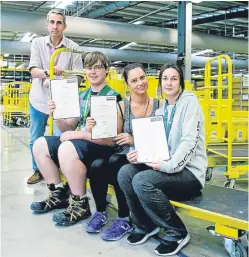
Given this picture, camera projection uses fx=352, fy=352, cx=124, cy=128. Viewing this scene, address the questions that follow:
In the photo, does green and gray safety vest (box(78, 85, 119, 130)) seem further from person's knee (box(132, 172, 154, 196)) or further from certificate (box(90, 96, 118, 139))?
Result: person's knee (box(132, 172, 154, 196))

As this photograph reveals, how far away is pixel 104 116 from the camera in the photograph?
2203 mm

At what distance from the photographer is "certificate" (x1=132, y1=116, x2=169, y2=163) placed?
191cm

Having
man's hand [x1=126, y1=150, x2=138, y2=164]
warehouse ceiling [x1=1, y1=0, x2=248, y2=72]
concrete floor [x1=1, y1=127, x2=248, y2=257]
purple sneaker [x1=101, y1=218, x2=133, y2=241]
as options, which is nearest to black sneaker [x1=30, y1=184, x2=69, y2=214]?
concrete floor [x1=1, y1=127, x2=248, y2=257]

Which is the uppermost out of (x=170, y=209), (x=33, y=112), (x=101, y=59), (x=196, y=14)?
(x=196, y=14)

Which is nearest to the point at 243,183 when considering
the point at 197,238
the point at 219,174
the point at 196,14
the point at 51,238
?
the point at 219,174

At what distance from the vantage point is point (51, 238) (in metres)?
2.15

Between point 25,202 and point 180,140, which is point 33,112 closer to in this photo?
point 25,202

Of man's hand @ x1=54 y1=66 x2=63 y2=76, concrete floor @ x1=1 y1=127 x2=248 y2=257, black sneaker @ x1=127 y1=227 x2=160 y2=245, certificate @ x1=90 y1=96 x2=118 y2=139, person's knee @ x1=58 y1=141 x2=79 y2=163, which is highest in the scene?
man's hand @ x1=54 y1=66 x2=63 y2=76

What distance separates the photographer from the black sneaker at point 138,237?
2029 mm

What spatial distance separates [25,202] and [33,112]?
91 cm

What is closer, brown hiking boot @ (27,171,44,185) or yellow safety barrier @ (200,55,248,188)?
yellow safety barrier @ (200,55,248,188)

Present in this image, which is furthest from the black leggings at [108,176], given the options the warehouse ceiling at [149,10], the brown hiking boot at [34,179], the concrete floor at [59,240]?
the warehouse ceiling at [149,10]

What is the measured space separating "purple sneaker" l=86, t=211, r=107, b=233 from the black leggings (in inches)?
5.0

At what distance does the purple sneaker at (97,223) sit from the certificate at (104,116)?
0.51m
